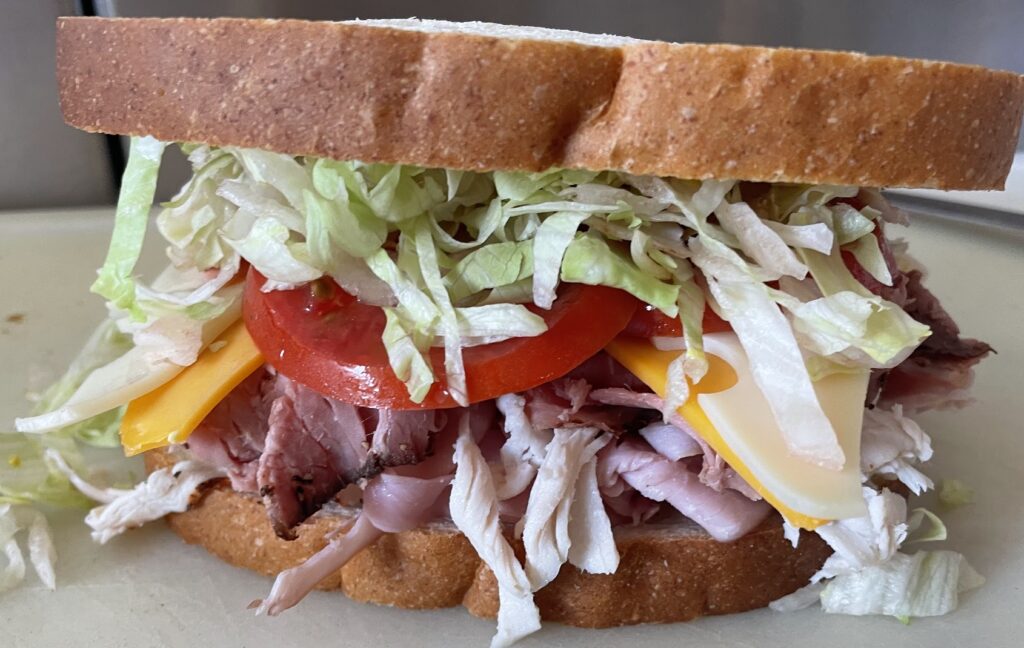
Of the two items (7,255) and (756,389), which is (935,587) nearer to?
(756,389)

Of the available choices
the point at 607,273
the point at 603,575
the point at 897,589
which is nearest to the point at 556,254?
the point at 607,273

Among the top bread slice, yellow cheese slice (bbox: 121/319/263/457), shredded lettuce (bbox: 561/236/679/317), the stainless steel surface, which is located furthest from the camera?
the stainless steel surface

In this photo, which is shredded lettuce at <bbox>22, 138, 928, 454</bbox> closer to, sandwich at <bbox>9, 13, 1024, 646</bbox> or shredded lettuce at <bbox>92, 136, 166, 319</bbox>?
sandwich at <bbox>9, 13, 1024, 646</bbox>

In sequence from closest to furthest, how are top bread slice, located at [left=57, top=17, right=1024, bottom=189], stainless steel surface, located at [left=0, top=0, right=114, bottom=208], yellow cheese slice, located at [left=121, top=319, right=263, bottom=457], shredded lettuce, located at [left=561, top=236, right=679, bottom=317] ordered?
top bread slice, located at [left=57, top=17, right=1024, bottom=189], shredded lettuce, located at [left=561, top=236, right=679, bottom=317], yellow cheese slice, located at [left=121, top=319, right=263, bottom=457], stainless steel surface, located at [left=0, top=0, right=114, bottom=208]

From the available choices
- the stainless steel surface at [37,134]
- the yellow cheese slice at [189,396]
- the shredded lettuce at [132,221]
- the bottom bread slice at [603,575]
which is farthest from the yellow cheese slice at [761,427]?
the stainless steel surface at [37,134]

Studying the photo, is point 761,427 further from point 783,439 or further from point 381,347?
point 381,347

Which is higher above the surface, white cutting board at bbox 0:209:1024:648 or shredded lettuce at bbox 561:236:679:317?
shredded lettuce at bbox 561:236:679:317

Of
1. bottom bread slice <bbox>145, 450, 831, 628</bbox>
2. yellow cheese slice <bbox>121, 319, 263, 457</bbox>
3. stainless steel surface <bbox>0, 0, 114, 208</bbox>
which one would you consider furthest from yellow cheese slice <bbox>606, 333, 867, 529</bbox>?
stainless steel surface <bbox>0, 0, 114, 208</bbox>
